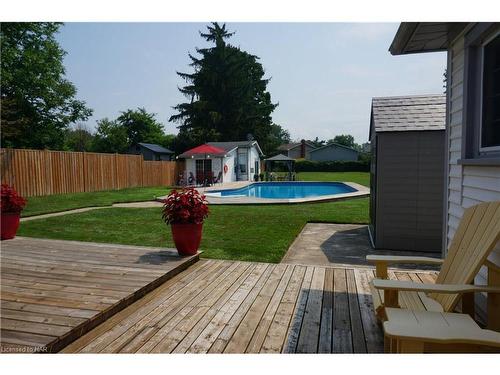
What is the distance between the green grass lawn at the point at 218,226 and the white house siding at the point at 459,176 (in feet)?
8.05

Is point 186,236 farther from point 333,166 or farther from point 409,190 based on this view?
point 333,166

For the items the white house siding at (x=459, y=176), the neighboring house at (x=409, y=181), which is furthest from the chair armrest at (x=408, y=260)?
the neighboring house at (x=409, y=181)

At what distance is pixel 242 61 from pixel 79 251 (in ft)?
120

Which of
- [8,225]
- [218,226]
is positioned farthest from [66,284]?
[218,226]

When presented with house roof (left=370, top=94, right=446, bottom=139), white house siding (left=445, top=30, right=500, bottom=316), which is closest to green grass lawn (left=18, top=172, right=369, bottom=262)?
white house siding (left=445, top=30, right=500, bottom=316)

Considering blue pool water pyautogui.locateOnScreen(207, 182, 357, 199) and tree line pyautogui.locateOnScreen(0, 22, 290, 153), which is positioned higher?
tree line pyautogui.locateOnScreen(0, 22, 290, 153)

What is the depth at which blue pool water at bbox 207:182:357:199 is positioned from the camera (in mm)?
18938

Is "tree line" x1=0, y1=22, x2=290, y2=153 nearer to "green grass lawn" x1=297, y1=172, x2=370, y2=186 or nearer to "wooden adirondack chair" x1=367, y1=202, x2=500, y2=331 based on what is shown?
"green grass lawn" x1=297, y1=172, x2=370, y2=186

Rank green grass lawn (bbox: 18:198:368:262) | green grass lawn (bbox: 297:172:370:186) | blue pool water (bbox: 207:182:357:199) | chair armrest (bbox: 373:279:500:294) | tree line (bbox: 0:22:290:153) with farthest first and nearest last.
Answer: green grass lawn (bbox: 297:172:370:186), tree line (bbox: 0:22:290:153), blue pool water (bbox: 207:182:357:199), green grass lawn (bbox: 18:198:368:262), chair armrest (bbox: 373:279:500:294)

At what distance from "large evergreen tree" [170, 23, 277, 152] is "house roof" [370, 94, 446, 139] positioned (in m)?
30.0

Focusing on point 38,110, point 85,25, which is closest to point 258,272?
point 85,25

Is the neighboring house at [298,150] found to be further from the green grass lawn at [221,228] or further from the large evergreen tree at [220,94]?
the green grass lawn at [221,228]

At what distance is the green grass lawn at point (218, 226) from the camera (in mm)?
5648

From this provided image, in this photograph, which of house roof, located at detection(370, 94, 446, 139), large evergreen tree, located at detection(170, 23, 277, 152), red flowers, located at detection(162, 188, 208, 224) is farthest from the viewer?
large evergreen tree, located at detection(170, 23, 277, 152)
